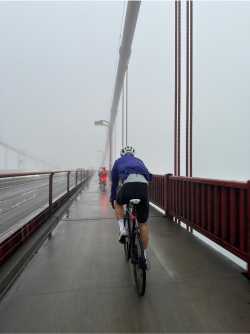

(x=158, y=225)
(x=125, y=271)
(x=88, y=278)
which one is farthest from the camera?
(x=158, y=225)

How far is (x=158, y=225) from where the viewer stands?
6988 mm

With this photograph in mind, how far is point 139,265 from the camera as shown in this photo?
10.1 ft

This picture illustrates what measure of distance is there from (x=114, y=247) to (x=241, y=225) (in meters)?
2.21

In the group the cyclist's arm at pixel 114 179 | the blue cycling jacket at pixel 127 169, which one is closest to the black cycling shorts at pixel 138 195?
the blue cycling jacket at pixel 127 169

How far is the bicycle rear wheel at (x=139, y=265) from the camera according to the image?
3057 mm

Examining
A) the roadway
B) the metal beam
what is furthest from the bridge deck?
the metal beam

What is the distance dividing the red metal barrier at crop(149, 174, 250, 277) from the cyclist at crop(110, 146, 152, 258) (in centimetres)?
113

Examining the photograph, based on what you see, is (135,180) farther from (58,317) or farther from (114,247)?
(114,247)

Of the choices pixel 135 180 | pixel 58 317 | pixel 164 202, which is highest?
pixel 135 180

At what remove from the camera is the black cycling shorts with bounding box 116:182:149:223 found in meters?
3.47

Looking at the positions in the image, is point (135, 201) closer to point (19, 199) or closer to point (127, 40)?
point (19, 199)

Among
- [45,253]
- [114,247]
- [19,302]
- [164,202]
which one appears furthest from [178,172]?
Result: [19,302]

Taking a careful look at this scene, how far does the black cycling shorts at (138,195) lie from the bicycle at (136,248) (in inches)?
2.4

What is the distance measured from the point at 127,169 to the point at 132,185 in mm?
263
